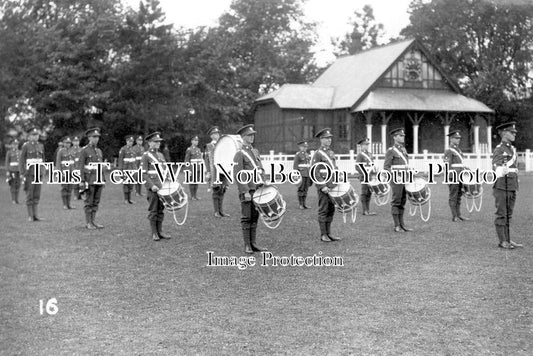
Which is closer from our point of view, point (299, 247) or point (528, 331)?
point (528, 331)

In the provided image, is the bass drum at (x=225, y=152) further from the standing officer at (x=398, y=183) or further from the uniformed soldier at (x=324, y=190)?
the standing officer at (x=398, y=183)

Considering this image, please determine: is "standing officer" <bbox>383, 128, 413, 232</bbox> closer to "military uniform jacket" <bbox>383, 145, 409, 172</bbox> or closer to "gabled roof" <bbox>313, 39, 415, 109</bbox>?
"military uniform jacket" <bbox>383, 145, 409, 172</bbox>

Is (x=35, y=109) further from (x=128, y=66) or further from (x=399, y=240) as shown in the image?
(x=399, y=240)

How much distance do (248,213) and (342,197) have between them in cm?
198

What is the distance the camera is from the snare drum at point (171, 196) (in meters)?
10.9

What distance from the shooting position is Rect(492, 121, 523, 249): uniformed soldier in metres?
9.95

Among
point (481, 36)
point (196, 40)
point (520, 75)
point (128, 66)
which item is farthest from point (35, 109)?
point (520, 75)

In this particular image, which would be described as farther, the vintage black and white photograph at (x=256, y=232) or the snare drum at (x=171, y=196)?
the snare drum at (x=171, y=196)

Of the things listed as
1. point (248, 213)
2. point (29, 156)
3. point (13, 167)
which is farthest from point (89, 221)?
point (13, 167)

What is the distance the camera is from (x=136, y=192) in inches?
855

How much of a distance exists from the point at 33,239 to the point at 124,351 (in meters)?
6.93

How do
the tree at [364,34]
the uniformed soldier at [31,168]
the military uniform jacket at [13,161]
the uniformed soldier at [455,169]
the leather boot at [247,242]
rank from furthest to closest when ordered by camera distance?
the tree at [364,34], the military uniform jacket at [13,161], the uniformed soldier at [31,168], the uniformed soldier at [455,169], the leather boot at [247,242]

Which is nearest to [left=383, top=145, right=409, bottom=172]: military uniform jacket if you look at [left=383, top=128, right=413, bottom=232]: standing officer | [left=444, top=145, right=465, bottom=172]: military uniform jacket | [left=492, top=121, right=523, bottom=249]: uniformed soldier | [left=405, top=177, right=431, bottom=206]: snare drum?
[left=383, top=128, right=413, bottom=232]: standing officer

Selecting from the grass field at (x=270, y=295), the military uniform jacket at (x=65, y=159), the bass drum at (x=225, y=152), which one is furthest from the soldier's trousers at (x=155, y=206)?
the military uniform jacket at (x=65, y=159)
